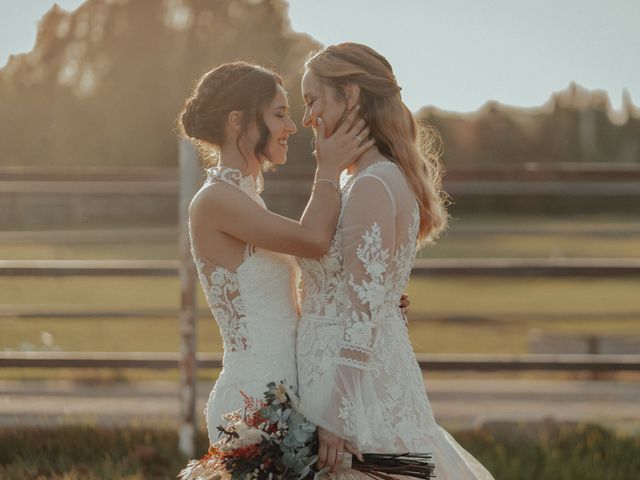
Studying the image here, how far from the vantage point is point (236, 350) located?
10.2 feet

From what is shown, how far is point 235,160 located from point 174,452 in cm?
285

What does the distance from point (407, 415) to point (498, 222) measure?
43.4 metres

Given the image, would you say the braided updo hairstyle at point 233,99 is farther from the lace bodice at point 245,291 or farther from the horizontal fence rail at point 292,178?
the horizontal fence rail at point 292,178

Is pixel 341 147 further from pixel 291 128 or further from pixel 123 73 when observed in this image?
pixel 123 73

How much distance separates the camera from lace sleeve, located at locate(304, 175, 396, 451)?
9.00 ft

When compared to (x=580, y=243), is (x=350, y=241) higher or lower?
higher

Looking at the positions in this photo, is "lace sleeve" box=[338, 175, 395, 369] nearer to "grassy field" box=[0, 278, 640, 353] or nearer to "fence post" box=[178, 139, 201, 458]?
"grassy field" box=[0, 278, 640, 353]

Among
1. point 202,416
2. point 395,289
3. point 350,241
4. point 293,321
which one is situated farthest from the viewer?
point 202,416

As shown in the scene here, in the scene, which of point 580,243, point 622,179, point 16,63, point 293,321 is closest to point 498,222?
point 580,243

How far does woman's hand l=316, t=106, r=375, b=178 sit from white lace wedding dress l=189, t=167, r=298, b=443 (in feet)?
1.06

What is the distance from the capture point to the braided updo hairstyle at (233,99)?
3.09 m

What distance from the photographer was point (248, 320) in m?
3.09

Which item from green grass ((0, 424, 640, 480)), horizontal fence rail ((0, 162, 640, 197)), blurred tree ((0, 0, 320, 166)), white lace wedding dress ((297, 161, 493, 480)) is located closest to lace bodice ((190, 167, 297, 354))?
white lace wedding dress ((297, 161, 493, 480))

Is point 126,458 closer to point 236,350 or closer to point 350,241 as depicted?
point 236,350
